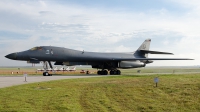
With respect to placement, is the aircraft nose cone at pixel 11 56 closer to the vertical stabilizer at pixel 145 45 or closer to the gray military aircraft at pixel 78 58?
the gray military aircraft at pixel 78 58

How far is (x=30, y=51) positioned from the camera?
96.4 ft

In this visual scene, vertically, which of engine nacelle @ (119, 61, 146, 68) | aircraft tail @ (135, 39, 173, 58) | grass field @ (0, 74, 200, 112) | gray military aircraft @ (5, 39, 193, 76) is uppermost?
aircraft tail @ (135, 39, 173, 58)

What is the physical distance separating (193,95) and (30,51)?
21.7 m

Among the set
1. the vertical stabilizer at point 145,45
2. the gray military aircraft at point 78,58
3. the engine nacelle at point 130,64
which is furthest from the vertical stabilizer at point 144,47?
the engine nacelle at point 130,64

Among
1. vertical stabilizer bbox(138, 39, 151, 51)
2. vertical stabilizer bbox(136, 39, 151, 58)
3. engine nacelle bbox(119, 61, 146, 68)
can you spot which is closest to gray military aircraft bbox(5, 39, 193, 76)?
engine nacelle bbox(119, 61, 146, 68)

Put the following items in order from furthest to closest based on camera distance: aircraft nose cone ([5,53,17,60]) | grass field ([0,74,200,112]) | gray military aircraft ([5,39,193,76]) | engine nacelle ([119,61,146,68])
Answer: engine nacelle ([119,61,146,68]), gray military aircraft ([5,39,193,76]), aircraft nose cone ([5,53,17,60]), grass field ([0,74,200,112])

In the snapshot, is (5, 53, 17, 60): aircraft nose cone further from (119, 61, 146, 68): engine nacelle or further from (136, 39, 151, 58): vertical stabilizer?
(136, 39, 151, 58): vertical stabilizer

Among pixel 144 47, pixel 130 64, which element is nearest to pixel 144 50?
pixel 144 47

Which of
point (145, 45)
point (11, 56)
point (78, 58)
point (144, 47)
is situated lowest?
point (78, 58)

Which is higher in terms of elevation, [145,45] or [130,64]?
[145,45]

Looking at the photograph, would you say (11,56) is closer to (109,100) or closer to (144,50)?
(109,100)

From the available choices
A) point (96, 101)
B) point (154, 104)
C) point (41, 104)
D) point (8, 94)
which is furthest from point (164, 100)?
point (8, 94)

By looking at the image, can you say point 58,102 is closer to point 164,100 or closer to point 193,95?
point 164,100

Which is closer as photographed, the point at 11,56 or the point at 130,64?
the point at 11,56
